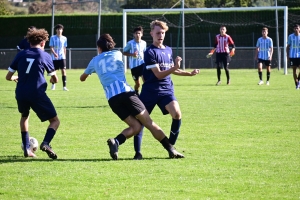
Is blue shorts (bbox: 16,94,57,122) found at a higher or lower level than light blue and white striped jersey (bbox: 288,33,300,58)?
lower

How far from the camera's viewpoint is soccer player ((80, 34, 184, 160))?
802 centimetres

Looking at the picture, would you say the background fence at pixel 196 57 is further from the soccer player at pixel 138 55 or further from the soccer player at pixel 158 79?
the soccer player at pixel 158 79

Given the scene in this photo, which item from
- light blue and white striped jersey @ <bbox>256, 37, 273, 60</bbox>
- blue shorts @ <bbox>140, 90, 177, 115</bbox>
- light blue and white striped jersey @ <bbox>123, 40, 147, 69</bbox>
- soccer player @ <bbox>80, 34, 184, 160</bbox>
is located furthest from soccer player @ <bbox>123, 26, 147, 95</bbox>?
light blue and white striped jersey @ <bbox>256, 37, 273, 60</bbox>

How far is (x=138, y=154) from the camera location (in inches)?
325

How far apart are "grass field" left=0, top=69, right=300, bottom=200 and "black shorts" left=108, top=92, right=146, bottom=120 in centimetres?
64

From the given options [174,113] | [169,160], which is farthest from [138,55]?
[169,160]

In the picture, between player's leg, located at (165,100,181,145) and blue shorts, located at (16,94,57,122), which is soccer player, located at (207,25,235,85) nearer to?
player's leg, located at (165,100,181,145)

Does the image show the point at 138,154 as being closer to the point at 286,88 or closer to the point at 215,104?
the point at 215,104

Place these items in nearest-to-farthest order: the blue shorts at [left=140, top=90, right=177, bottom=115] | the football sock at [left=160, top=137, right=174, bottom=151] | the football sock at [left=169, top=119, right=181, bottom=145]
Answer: the football sock at [left=160, top=137, right=174, bottom=151] → the blue shorts at [left=140, top=90, right=177, bottom=115] → the football sock at [left=169, top=119, right=181, bottom=145]

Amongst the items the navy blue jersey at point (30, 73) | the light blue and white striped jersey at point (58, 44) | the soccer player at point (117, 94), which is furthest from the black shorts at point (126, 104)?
the light blue and white striped jersey at point (58, 44)

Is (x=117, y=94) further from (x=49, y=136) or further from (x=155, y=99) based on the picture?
(x=49, y=136)

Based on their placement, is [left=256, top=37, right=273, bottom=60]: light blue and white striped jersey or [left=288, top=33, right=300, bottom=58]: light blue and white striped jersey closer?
[left=288, top=33, right=300, bottom=58]: light blue and white striped jersey

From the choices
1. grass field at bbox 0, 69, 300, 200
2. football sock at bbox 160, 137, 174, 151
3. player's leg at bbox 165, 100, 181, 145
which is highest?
player's leg at bbox 165, 100, 181, 145

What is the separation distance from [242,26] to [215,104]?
23309 mm
